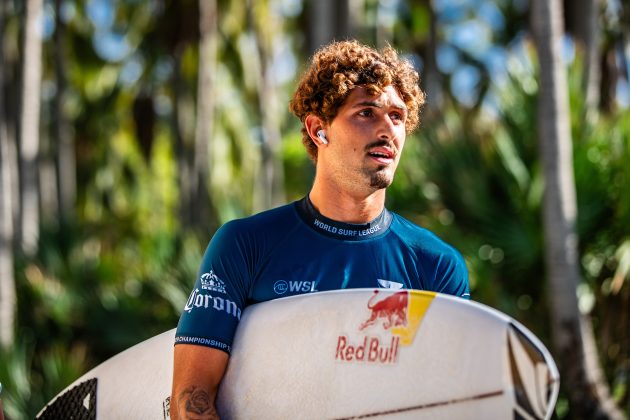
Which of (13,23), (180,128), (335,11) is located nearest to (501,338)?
(335,11)

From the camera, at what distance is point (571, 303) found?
6496 millimetres

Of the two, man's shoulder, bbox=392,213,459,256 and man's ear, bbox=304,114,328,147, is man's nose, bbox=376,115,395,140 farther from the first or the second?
man's shoulder, bbox=392,213,459,256

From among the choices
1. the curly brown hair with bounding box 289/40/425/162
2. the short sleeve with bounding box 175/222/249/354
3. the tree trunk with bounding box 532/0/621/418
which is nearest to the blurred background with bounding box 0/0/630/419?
the tree trunk with bounding box 532/0/621/418

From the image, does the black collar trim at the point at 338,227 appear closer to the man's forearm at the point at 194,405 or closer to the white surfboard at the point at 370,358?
the white surfboard at the point at 370,358

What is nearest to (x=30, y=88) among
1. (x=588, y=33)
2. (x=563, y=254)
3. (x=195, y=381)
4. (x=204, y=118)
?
(x=204, y=118)

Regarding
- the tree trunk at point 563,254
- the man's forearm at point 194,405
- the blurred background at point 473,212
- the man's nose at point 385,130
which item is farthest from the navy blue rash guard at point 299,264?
the tree trunk at point 563,254

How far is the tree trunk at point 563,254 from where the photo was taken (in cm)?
642

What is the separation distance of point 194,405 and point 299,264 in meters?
0.44

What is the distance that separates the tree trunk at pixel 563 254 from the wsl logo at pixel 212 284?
4.46m

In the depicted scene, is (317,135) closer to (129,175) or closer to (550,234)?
(550,234)

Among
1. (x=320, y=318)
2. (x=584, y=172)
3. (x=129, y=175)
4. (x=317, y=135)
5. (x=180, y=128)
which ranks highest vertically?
(x=317, y=135)

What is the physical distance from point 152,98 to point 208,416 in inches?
691

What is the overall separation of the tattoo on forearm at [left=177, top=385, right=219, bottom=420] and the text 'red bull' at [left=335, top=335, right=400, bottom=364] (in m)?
0.37

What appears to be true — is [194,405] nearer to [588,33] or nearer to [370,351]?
[370,351]
